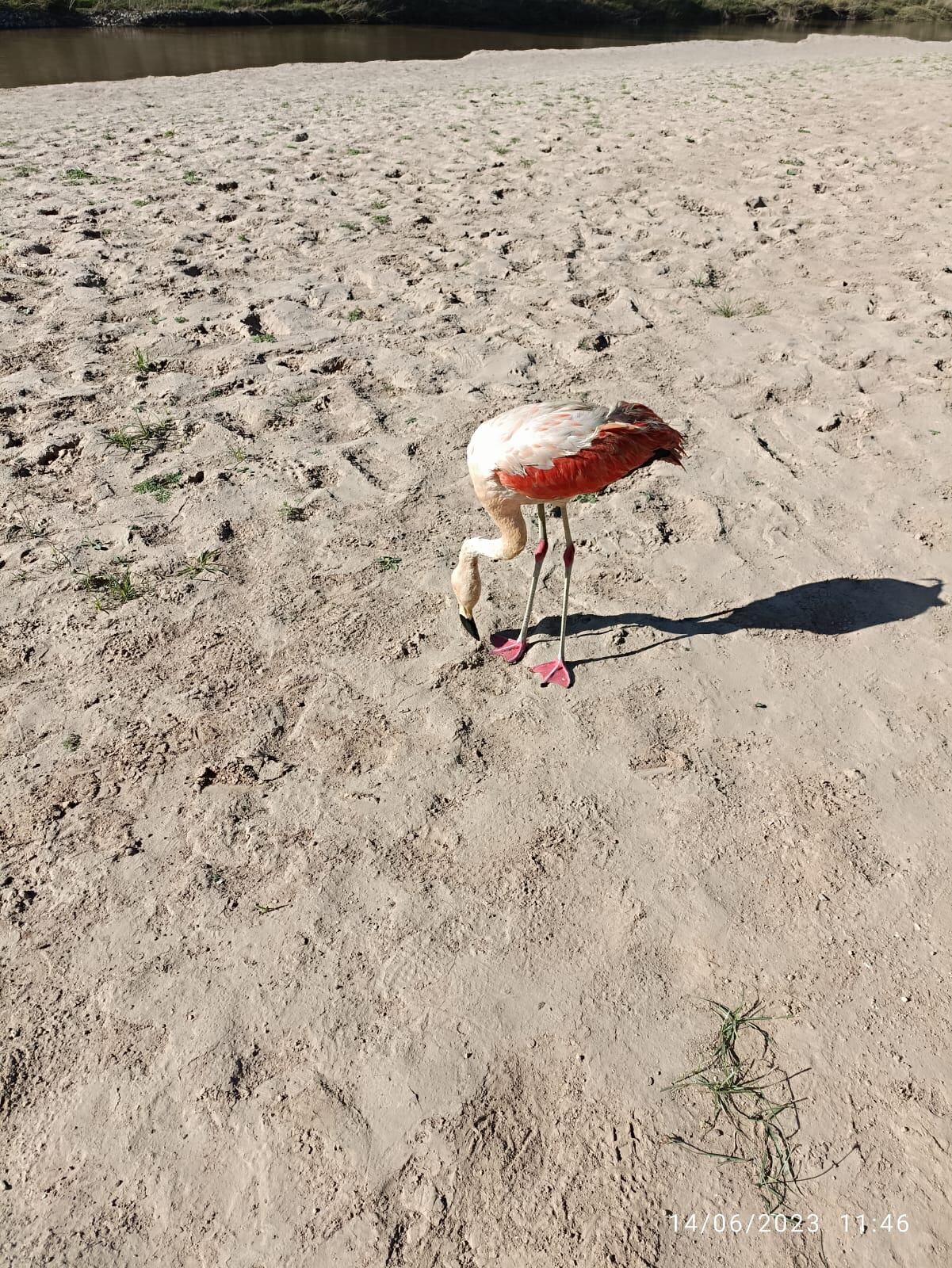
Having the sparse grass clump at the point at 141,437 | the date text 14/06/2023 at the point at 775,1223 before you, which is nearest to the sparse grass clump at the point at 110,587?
the sparse grass clump at the point at 141,437

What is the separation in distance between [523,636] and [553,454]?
101 centimetres

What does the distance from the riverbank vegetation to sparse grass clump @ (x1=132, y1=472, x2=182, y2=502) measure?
27635 mm

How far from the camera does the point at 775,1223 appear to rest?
248cm

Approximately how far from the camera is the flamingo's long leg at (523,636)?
14.0 feet

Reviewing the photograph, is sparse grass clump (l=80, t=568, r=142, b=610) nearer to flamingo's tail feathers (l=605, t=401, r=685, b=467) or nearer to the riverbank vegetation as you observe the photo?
flamingo's tail feathers (l=605, t=401, r=685, b=467)

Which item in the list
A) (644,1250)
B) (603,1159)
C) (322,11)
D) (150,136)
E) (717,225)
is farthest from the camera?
(322,11)

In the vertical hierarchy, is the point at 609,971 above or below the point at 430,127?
below

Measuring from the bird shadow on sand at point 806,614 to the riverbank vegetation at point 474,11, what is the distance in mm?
30056

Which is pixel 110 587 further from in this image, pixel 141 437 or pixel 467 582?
pixel 467 582

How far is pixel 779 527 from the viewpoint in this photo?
5145mm

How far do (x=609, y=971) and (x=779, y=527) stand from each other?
10.1ft

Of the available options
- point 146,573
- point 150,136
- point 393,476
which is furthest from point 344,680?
point 150,136

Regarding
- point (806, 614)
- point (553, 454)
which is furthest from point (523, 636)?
point (806, 614)

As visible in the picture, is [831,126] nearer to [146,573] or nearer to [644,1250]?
[146,573]
